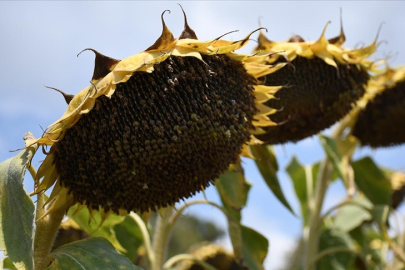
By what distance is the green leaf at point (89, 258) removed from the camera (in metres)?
1.67

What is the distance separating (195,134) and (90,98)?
31cm

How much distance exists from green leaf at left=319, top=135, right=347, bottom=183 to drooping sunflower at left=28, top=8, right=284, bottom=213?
136 cm

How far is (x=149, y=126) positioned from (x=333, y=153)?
167cm

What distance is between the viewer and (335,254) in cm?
349

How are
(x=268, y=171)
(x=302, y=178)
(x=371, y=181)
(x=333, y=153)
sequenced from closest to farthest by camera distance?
(x=268, y=171), (x=333, y=153), (x=371, y=181), (x=302, y=178)

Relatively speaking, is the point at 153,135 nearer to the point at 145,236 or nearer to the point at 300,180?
the point at 145,236

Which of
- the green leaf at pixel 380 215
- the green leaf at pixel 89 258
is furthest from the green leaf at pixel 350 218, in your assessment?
the green leaf at pixel 89 258

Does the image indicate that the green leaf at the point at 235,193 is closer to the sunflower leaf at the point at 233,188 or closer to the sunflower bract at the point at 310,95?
the sunflower leaf at the point at 233,188

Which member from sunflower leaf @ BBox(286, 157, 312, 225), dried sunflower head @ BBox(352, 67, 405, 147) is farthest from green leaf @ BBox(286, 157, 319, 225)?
dried sunflower head @ BBox(352, 67, 405, 147)

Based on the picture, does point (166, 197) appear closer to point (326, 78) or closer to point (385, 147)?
point (326, 78)

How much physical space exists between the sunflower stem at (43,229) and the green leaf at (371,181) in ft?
6.46

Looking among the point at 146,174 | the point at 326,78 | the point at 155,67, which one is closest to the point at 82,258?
the point at 146,174

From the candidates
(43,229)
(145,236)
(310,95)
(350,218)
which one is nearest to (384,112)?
(310,95)

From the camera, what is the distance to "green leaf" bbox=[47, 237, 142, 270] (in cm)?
167
